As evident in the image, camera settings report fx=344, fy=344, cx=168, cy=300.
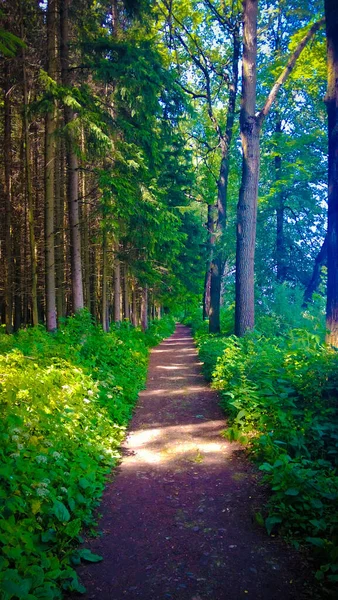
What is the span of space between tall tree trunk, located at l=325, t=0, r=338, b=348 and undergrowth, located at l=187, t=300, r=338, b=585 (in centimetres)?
104

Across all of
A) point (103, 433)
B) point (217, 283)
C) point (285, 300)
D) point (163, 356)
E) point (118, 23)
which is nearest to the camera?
point (103, 433)

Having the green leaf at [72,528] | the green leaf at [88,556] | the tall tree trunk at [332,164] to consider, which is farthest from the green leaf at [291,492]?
the tall tree trunk at [332,164]

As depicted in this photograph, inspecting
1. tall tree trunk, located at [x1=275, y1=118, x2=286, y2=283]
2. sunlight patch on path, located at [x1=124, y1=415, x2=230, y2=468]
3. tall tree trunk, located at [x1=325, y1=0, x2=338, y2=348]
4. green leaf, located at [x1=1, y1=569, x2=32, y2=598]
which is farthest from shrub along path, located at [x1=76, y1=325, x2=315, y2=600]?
tall tree trunk, located at [x1=275, y1=118, x2=286, y2=283]

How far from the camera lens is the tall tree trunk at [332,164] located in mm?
7223

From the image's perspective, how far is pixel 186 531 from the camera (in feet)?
11.0

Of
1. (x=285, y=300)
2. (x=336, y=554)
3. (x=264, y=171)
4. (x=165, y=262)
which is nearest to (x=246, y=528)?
(x=336, y=554)

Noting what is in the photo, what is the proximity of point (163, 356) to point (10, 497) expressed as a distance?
12.1 meters

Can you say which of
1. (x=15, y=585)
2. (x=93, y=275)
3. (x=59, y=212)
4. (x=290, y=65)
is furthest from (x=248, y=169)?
(x=93, y=275)

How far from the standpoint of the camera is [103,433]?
16.9 feet

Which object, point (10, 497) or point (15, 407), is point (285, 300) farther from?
point (10, 497)

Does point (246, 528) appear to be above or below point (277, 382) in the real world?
below

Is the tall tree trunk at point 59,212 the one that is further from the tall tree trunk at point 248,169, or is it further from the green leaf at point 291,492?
the green leaf at point 291,492

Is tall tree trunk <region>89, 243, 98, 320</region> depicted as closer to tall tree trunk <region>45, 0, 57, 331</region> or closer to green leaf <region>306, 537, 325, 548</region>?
tall tree trunk <region>45, 0, 57, 331</region>

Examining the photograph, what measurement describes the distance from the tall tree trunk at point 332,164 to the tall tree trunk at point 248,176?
199 centimetres
